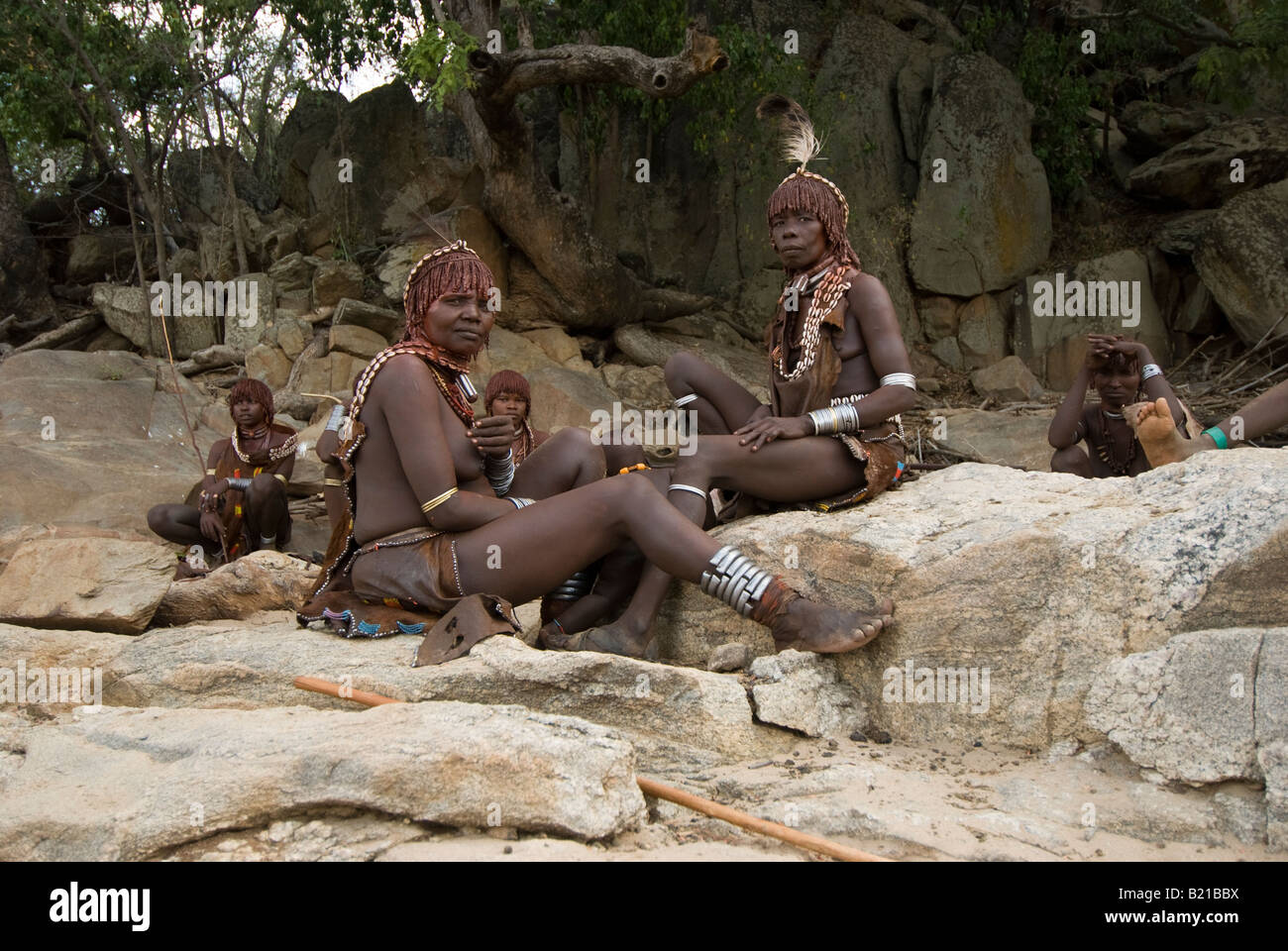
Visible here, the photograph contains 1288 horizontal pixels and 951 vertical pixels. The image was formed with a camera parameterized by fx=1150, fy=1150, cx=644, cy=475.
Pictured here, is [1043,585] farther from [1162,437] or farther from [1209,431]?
[1209,431]

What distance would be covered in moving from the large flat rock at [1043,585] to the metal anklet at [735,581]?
1.29 ft

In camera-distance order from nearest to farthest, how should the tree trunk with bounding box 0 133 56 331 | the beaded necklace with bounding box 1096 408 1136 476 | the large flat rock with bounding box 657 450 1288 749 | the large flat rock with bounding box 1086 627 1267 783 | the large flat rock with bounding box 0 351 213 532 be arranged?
the large flat rock with bounding box 1086 627 1267 783 < the large flat rock with bounding box 657 450 1288 749 < the beaded necklace with bounding box 1096 408 1136 476 < the large flat rock with bounding box 0 351 213 532 < the tree trunk with bounding box 0 133 56 331

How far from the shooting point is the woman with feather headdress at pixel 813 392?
4.09m

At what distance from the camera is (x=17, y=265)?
34.1 ft

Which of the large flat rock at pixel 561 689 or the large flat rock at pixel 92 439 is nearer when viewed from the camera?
the large flat rock at pixel 561 689

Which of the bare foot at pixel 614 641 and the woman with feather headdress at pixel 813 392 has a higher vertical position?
the woman with feather headdress at pixel 813 392

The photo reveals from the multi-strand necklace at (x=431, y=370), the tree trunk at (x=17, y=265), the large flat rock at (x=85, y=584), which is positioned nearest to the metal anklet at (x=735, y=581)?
the multi-strand necklace at (x=431, y=370)

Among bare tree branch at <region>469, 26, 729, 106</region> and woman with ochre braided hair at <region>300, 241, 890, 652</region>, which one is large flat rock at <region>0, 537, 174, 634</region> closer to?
woman with ochre braided hair at <region>300, 241, 890, 652</region>

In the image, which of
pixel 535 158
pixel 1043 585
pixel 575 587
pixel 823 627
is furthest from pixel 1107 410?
pixel 535 158

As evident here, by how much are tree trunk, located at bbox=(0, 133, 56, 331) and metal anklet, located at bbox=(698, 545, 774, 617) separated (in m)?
9.16

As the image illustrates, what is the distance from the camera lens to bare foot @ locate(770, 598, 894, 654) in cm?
339

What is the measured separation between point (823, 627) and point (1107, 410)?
10.3 ft

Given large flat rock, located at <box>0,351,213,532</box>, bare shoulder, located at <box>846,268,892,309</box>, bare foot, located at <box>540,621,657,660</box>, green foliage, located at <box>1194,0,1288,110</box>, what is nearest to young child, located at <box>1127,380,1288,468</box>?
bare shoulder, located at <box>846,268,892,309</box>

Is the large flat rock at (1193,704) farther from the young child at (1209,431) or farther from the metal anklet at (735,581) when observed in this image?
the young child at (1209,431)
